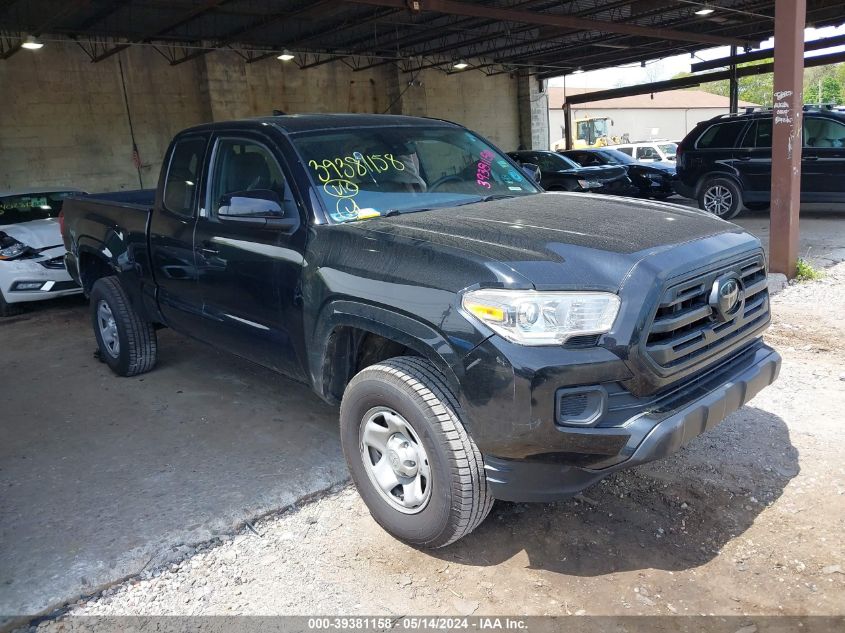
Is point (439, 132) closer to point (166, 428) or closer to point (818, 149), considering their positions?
point (166, 428)

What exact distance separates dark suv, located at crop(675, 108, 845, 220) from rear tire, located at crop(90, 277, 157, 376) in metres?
10.1

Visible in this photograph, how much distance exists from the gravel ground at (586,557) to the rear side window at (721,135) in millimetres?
9810

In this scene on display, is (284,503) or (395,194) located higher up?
(395,194)

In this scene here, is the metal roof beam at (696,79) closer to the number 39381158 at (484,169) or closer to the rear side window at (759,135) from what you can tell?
the rear side window at (759,135)

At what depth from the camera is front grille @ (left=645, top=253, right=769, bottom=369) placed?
2.73 metres

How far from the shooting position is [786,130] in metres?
7.43

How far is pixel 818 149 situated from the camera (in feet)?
37.6

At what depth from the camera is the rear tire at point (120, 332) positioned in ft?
17.9

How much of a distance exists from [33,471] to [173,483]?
0.95 meters

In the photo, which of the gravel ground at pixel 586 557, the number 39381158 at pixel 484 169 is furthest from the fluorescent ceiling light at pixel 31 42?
the gravel ground at pixel 586 557

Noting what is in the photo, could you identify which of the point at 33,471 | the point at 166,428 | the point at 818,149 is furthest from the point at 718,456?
the point at 818,149

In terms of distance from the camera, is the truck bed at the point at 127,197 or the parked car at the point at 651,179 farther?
the parked car at the point at 651,179

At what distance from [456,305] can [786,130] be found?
6.29m

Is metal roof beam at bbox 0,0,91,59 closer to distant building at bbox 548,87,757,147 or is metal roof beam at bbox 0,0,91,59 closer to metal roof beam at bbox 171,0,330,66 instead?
metal roof beam at bbox 171,0,330,66
